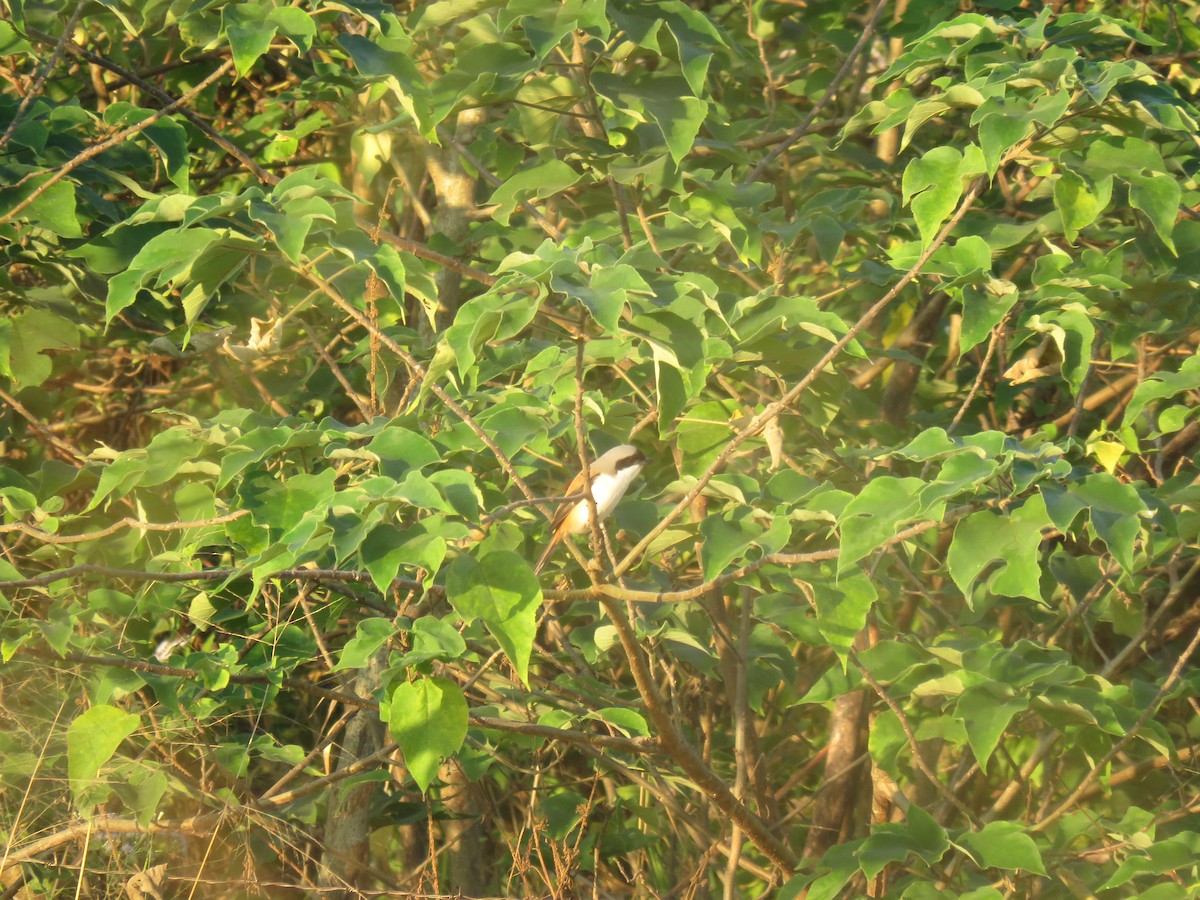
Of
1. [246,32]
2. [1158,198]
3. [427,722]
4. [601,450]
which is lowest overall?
[601,450]

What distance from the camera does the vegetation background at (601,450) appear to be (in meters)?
2.15

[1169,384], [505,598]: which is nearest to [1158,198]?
[1169,384]

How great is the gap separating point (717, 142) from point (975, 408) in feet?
5.92

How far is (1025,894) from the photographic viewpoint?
313 centimetres

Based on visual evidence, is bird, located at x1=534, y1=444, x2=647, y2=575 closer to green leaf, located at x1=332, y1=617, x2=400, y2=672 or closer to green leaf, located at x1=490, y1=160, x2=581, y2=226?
green leaf, located at x1=490, y1=160, x2=581, y2=226

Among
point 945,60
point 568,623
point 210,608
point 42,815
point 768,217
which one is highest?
point 945,60

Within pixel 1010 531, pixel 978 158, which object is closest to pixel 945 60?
pixel 978 158

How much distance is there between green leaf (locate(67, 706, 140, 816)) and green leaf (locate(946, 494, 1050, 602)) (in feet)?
5.66

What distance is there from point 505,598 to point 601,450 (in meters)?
1.37

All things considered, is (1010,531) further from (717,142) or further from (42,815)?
(42,815)

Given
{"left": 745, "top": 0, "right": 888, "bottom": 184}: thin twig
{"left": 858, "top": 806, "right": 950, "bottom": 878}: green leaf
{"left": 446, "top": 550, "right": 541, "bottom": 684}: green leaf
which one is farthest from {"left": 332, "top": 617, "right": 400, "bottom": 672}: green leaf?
{"left": 745, "top": 0, "right": 888, "bottom": 184}: thin twig

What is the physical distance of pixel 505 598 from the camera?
1.96m

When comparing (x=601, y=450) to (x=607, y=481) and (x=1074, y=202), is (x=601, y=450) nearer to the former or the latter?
(x=607, y=481)

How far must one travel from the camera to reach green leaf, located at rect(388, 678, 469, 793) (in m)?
2.15
